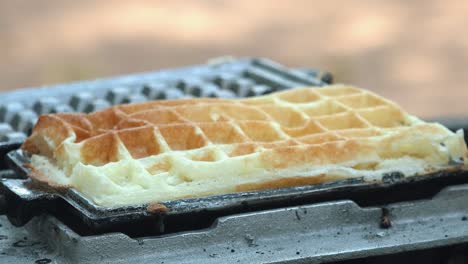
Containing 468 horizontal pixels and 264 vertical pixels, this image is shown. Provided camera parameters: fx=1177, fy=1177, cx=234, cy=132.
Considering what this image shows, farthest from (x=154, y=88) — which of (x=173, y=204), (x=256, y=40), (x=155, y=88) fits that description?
(x=256, y=40)

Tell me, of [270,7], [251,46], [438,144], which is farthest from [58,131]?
[270,7]

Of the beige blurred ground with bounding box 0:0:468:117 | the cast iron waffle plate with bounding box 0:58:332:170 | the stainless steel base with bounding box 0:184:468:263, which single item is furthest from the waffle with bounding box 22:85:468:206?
the beige blurred ground with bounding box 0:0:468:117

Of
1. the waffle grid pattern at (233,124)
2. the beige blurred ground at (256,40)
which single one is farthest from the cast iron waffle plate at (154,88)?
the beige blurred ground at (256,40)

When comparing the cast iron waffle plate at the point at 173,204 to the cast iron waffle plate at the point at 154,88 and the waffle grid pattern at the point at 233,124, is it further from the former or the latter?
the cast iron waffle plate at the point at 154,88

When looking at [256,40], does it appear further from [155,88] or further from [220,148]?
[220,148]

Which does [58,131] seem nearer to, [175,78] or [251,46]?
[175,78]
